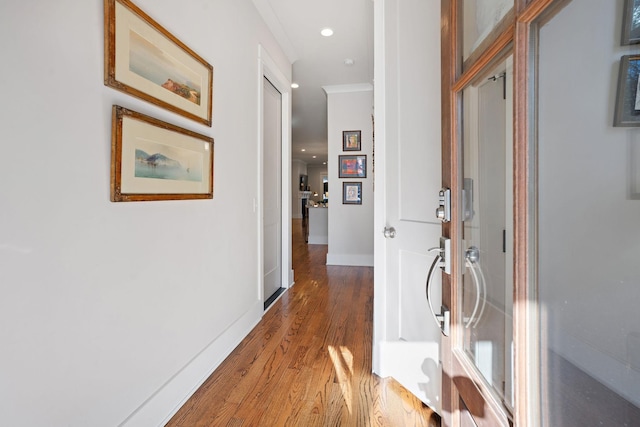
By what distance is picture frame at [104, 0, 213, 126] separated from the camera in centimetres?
113

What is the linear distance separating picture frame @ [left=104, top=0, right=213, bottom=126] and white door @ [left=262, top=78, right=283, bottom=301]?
1.35 m

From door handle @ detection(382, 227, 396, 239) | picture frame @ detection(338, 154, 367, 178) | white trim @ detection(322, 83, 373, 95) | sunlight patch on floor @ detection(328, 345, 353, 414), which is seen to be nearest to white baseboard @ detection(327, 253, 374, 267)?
picture frame @ detection(338, 154, 367, 178)

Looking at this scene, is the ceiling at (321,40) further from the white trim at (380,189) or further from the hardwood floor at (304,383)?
the hardwood floor at (304,383)

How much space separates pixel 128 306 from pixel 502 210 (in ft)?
4.63

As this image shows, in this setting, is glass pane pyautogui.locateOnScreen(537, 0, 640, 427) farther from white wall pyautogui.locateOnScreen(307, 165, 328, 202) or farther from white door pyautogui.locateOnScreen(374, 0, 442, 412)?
white wall pyautogui.locateOnScreen(307, 165, 328, 202)

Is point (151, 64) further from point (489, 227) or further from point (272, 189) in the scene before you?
point (272, 189)

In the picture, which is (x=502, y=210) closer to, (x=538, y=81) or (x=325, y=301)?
(x=538, y=81)

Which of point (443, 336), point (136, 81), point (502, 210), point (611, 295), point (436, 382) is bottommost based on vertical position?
point (436, 382)

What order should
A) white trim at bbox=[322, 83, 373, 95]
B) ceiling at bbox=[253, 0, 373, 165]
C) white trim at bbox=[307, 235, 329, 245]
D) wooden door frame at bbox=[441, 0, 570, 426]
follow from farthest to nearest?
1. white trim at bbox=[307, 235, 329, 245]
2. white trim at bbox=[322, 83, 373, 95]
3. ceiling at bbox=[253, 0, 373, 165]
4. wooden door frame at bbox=[441, 0, 570, 426]

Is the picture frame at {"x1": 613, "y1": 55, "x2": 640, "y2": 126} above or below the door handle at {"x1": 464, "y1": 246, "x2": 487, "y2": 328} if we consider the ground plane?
above

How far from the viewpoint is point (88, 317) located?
41.3 inches

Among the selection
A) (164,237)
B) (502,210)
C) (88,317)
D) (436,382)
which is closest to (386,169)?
(502,210)

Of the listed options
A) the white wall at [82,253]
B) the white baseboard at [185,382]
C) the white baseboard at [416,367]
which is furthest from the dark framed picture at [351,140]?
the white baseboard at [416,367]

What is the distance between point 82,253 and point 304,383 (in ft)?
4.31
